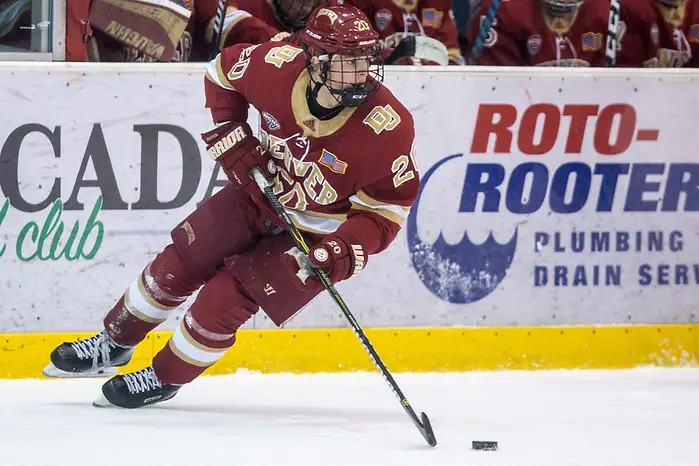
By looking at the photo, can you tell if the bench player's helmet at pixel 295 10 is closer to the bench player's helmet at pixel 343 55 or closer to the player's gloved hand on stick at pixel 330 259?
the bench player's helmet at pixel 343 55

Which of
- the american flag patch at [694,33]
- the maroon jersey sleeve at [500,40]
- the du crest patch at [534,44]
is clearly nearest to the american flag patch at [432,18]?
the maroon jersey sleeve at [500,40]

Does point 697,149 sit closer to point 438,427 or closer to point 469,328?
point 469,328

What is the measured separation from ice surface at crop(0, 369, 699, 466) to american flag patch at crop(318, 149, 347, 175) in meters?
0.71

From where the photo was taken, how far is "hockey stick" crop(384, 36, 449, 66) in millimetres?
4809

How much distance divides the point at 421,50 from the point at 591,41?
113cm

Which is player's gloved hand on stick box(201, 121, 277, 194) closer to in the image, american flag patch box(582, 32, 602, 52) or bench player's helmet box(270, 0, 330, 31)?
bench player's helmet box(270, 0, 330, 31)

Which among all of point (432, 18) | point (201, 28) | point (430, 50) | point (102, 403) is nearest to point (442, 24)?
point (432, 18)

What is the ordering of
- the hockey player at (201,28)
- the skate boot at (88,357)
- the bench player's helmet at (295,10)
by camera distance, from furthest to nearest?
1. the bench player's helmet at (295,10)
2. the hockey player at (201,28)
3. the skate boot at (88,357)

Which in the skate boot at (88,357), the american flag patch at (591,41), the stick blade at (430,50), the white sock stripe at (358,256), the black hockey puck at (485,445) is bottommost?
the american flag patch at (591,41)

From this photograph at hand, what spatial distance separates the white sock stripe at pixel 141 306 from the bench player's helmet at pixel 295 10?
5.13ft

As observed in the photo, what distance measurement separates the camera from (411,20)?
5.44 m

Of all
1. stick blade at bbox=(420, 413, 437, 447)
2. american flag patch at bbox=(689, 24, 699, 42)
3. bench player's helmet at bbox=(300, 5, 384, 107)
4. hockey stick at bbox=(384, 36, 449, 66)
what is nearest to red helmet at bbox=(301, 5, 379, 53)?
bench player's helmet at bbox=(300, 5, 384, 107)

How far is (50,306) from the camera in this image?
4.65 metres

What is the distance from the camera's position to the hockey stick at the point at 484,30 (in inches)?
211
